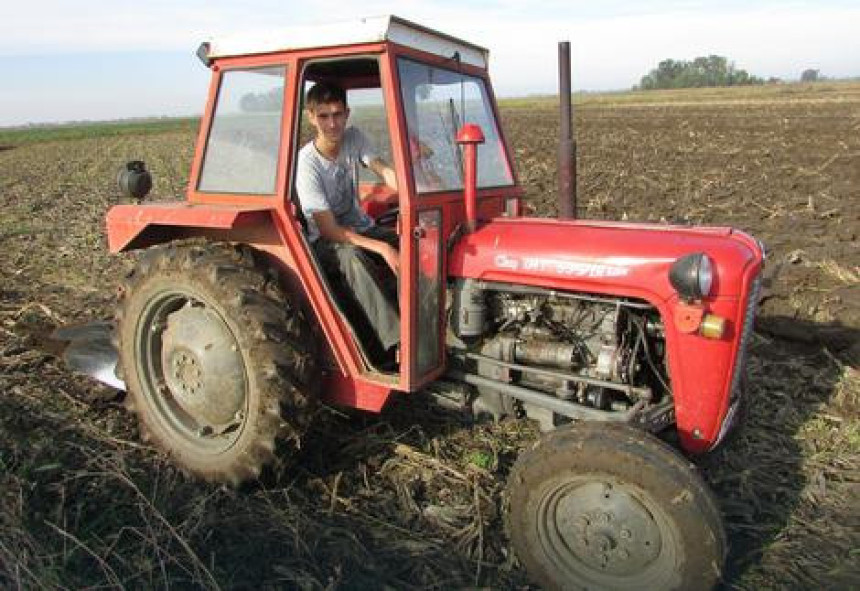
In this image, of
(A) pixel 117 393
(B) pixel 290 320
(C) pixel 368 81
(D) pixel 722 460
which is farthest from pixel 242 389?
(D) pixel 722 460

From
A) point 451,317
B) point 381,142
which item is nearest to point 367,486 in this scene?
point 451,317

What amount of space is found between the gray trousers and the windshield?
0.48m

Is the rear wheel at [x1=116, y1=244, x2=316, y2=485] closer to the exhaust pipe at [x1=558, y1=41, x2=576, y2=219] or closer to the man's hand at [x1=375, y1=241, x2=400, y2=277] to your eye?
the man's hand at [x1=375, y1=241, x2=400, y2=277]

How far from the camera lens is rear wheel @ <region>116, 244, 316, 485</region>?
3238mm

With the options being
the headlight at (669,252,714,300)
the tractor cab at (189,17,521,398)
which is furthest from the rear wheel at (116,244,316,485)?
the headlight at (669,252,714,300)

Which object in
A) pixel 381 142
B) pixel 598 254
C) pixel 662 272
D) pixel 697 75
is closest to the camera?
pixel 662 272

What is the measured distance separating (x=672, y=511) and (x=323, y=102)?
7.91 ft

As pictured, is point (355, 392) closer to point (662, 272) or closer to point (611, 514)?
point (611, 514)

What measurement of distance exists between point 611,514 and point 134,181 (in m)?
2.93

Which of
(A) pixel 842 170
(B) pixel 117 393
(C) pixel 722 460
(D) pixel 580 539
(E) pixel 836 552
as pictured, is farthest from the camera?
(A) pixel 842 170

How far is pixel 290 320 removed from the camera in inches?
129

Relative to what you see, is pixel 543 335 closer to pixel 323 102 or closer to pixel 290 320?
pixel 290 320

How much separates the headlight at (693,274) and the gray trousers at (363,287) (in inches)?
49.8

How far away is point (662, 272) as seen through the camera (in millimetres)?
2930
